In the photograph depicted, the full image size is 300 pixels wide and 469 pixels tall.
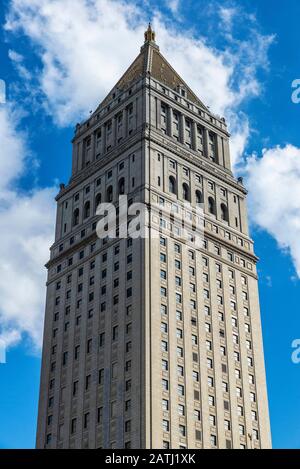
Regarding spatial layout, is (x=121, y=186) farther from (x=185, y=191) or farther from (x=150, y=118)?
(x=150, y=118)

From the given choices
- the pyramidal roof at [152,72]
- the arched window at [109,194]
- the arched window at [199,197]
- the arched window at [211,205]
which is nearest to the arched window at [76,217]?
the arched window at [109,194]

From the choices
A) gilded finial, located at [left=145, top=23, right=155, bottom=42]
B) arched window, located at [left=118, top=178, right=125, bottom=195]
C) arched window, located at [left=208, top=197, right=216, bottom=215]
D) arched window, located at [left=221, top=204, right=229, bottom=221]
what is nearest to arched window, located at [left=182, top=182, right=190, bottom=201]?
arched window, located at [left=208, top=197, right=216, bottom=215]

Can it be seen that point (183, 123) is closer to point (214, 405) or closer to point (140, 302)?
point (140, 302)

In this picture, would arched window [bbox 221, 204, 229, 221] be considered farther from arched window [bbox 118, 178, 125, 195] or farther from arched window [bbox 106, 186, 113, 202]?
arched window [bbox 106, 186, 113, 202]

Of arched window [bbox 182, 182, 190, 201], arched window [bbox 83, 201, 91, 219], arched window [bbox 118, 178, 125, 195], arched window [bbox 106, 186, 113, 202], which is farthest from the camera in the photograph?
arched window [bbox 83, 201, 91, 219]

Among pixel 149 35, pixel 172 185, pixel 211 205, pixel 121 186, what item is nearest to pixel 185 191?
pixel 172 185

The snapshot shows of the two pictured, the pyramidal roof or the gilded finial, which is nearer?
the pyramidal roof

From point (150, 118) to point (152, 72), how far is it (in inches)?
463

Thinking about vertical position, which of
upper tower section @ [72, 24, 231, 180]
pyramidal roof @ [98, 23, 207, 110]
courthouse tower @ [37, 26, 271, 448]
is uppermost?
pyramidal roof @ [98, 23, 207, 110]

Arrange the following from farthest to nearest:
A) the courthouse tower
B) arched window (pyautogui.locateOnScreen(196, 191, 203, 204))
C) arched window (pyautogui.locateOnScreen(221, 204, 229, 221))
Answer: arched window (pyautogui.locateOnScreen(221, 204, 229, 221)) < arched window (pyautogui.locateOnScreen(196, 191, 203, 204)) < the courthouse tower

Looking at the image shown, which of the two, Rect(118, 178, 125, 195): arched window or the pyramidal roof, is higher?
the pyramidal roof

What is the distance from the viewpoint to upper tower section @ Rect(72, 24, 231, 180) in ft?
376

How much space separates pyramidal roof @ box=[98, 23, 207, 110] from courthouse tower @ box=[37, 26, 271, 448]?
0.65 m
